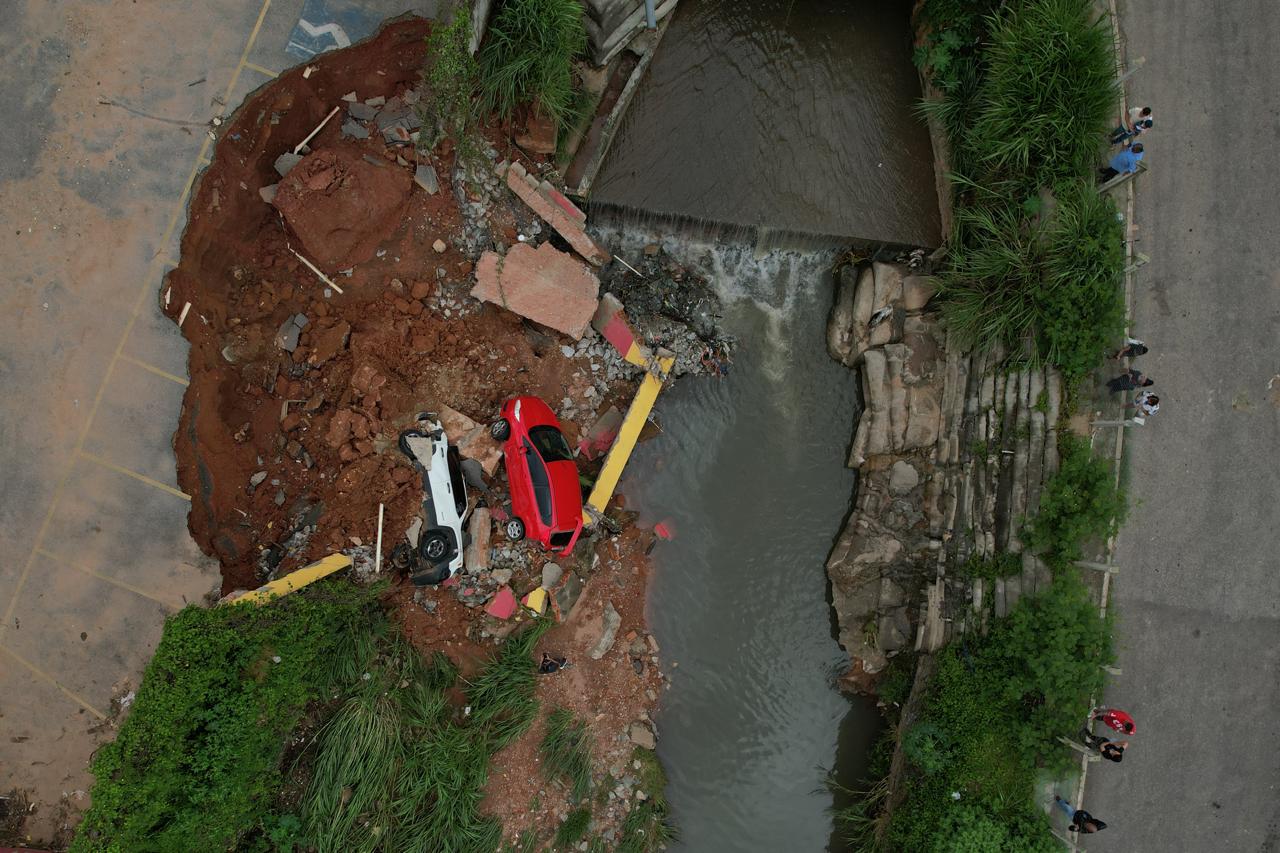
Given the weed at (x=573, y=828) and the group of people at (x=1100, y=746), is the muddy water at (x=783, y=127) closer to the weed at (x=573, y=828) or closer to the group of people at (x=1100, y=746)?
the group of people at (x=1100, y=746)

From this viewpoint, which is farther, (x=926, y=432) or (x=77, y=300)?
(x=926, y=432)

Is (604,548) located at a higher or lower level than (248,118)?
lower

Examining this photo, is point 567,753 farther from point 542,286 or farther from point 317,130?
point 317,130

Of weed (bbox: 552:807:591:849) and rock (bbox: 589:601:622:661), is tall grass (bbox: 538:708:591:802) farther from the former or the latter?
rock (bbox: 589:601:622:661)

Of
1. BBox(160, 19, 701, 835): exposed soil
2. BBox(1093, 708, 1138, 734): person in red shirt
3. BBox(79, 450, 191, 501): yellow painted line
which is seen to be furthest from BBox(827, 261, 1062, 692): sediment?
BBox(79, 450, 191, 501): yellow painted line

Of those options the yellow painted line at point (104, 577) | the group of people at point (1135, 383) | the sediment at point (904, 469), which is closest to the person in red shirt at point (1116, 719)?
the sediment at point (904, 469)

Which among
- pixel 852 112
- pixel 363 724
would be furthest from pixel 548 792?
pixel 852 112

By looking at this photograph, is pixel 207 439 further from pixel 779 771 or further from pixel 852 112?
pixel 852 112

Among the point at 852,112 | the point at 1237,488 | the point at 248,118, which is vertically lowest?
the point at 1237,488

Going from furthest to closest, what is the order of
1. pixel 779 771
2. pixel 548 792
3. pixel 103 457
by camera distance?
pixel 779 771, pixel 548 792, pixel 103 457
